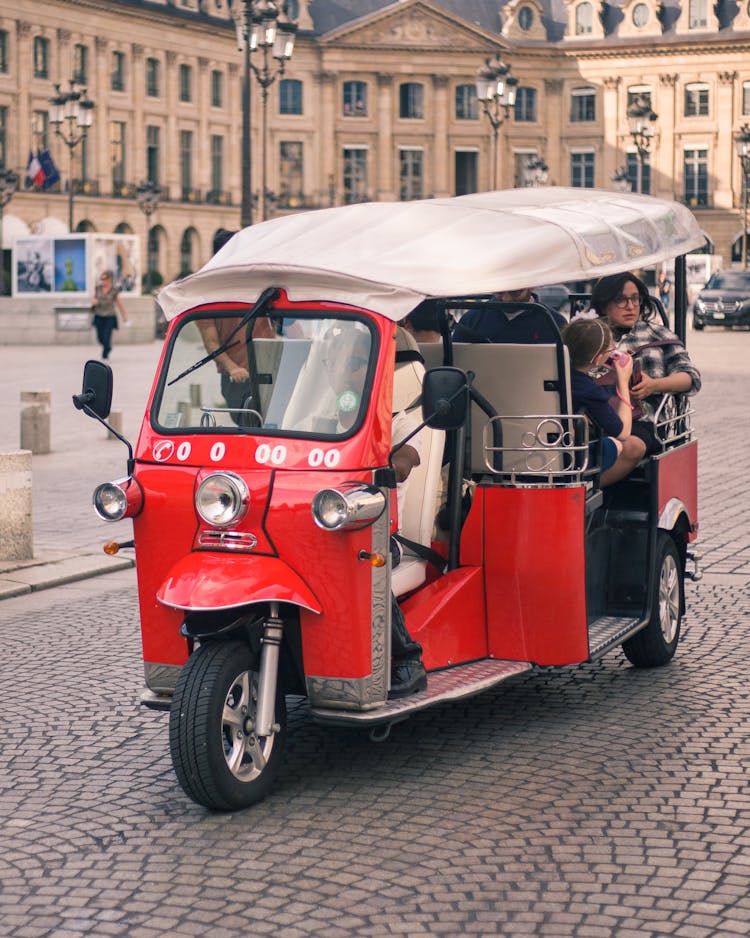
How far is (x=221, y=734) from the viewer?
526cm

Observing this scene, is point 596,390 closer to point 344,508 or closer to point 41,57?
point 344,508

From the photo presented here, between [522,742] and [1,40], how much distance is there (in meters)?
73.1

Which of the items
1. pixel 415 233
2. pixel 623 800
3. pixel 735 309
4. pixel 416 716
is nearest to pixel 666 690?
pixel 416 716

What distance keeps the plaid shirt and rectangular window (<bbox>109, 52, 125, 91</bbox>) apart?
7650 centimetres

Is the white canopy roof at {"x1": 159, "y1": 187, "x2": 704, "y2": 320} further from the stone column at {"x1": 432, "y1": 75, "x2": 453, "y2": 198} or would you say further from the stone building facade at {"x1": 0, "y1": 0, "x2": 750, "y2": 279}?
the stone column at {"x1": 432, "y1": 75, "x2": 453, "y2": 198}

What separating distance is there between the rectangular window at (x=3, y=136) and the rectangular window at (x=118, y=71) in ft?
28.1

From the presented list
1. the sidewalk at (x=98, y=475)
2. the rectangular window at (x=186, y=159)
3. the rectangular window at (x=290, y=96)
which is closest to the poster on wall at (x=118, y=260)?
the sidewalk at (x=98, y=475)

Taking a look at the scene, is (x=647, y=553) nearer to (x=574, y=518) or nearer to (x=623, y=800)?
(x=574, y=518)

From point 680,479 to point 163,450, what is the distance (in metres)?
2.87

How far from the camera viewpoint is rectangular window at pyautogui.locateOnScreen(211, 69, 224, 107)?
8856 cm

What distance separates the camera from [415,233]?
600 cm

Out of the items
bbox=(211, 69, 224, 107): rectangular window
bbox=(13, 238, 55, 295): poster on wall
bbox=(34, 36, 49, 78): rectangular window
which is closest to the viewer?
bbox=(13, 238, 55, 295): poster on wall

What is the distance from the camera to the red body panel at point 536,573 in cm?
620

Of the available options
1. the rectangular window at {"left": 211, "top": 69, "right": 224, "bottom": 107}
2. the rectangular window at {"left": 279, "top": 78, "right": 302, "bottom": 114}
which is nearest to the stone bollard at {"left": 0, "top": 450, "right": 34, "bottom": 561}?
the rectangular window at {"left": 211, "top": 69, "right": 224, "bottom": 107}
